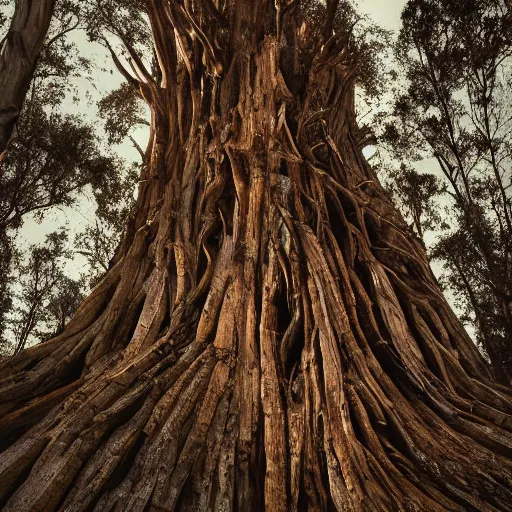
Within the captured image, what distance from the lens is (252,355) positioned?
9.08ft

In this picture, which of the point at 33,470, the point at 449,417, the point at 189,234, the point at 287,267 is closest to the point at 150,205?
the point at 189,234

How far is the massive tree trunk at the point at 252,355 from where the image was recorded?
205cm

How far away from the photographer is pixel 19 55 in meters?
2.55

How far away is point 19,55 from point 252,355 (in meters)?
2.35

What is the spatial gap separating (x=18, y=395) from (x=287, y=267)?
2.04 m

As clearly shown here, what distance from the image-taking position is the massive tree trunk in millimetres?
2055

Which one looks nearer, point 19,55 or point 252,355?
point 19,55

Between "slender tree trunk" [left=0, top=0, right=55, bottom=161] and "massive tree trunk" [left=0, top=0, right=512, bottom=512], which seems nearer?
"massive tree trunk" [left=0, top=0, right=512, bottom=512]

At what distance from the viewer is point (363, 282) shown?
4.02 metres

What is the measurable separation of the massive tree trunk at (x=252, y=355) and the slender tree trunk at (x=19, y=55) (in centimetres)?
154

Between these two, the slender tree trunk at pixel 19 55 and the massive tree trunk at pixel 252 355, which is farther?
the slender tree trunk at pixel 19 55

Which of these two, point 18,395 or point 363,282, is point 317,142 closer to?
point 363,282

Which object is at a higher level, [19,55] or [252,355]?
[19,55]

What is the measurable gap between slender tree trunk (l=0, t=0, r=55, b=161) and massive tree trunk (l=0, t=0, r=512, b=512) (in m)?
Answer: 1.54
